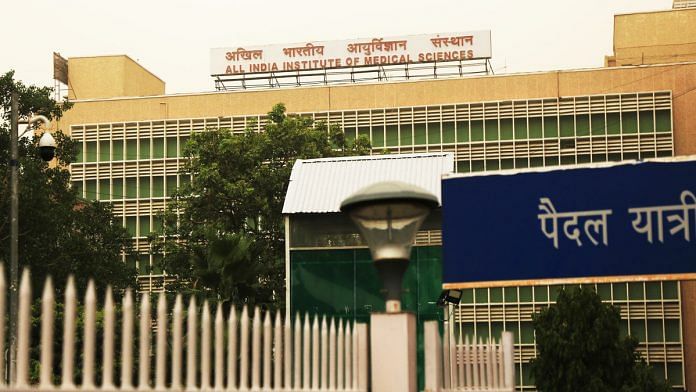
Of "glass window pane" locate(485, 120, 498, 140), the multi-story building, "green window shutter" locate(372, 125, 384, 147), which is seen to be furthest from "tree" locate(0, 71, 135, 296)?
"glass window pane" locate(485, 120, 498, 140)

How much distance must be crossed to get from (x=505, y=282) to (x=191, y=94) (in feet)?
144

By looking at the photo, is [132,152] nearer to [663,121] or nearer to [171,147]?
[171,147]

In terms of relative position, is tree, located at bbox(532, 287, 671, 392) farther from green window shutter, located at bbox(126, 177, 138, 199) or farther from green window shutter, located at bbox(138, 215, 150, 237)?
green window shutter, located at bbox(126, 177, 138, 199)

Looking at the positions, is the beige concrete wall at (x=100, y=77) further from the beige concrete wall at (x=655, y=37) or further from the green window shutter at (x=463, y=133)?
the beige concrete wall at (x=655, y=37)

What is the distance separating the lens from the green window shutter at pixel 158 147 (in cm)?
5641

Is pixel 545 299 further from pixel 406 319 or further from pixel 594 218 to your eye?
pixel 406 319

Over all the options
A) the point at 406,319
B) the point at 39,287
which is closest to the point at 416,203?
the point at 406,319

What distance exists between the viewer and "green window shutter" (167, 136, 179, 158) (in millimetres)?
56250

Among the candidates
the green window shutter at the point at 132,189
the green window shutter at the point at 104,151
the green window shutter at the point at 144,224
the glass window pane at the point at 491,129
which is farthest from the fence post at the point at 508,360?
the green window shutter at the point at 104,151

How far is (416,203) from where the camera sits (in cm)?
1088

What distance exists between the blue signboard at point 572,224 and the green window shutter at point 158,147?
42845 mm

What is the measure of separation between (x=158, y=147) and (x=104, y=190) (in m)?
3.14

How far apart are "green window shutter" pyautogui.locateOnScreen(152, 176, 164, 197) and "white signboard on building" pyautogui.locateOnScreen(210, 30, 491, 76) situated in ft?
23.2

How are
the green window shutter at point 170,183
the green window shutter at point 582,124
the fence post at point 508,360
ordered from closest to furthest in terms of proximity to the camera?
the fence post at point 508,360
the green window shutter at point 582,124
the green window shutter at point 170,183
